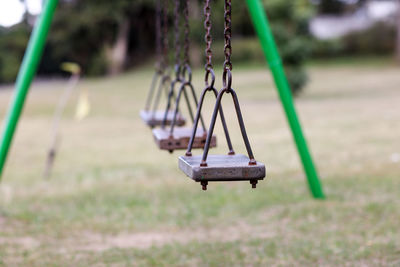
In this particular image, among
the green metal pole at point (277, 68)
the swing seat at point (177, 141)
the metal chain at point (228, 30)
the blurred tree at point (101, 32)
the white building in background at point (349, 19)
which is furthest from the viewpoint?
the white building in background at point (349, 19)

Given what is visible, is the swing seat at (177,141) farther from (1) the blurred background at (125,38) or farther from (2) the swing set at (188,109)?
(1) the blurred background at (125,38)

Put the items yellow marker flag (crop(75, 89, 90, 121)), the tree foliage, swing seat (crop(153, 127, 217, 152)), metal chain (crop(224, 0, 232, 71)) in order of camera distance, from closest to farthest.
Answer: metal chain (crop(224, 0, 232, 71)), swing seat (crop(153, 127, 217, 152)), yellow marker flag (crop(75, 89, 90, 121)), the tree foliage

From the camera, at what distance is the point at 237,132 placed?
45.0 ft

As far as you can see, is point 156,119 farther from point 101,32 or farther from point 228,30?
point 101,32

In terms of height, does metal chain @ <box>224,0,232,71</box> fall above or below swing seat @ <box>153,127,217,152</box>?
above

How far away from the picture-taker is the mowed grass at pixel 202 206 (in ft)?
15.2

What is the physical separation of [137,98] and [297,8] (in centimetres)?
797

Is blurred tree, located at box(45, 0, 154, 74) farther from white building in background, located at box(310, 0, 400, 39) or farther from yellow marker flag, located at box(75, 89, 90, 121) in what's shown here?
white building in background, located at box(310, 0, 400, 39)

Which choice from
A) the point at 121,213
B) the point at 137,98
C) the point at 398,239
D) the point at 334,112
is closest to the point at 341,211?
the point at 398,239

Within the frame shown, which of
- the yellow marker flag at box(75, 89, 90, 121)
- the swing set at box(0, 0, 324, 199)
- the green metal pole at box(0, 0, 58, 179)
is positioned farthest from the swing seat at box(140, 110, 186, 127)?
the yellow marker flag at box(75, 89, 90, 121)

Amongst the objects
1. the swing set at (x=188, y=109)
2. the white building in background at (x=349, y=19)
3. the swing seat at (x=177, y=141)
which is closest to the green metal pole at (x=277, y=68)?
the swing set at (x=188, y=109)

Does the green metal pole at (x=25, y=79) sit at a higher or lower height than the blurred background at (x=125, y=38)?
lower

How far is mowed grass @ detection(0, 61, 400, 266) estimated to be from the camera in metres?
4.62

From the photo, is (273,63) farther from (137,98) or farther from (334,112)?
(137,98)
